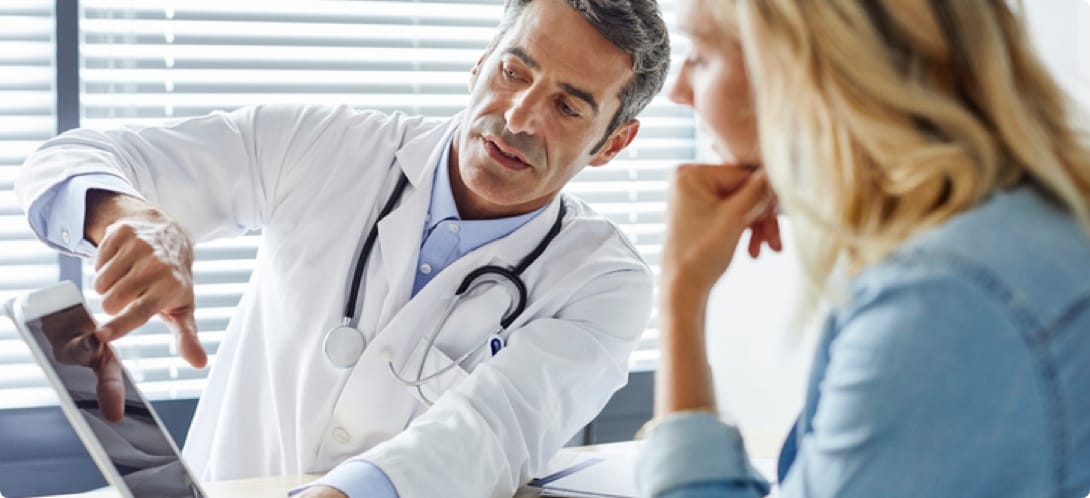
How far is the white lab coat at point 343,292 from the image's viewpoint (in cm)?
170

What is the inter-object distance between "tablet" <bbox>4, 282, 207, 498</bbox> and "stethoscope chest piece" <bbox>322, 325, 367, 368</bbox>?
0.47 metres

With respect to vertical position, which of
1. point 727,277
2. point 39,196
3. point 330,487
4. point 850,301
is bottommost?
point 727,277

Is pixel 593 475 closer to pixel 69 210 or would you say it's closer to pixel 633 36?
pixel 633 36

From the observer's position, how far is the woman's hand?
1011 mm

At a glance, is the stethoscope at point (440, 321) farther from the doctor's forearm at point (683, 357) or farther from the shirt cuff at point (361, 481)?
the doctor's forearm at point (683, 357)

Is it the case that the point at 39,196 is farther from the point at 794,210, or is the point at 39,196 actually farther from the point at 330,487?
the point at 794,210

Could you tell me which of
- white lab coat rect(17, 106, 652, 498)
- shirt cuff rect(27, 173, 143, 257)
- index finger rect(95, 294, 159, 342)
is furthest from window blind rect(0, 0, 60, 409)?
index finger rect(95, 294, 159, 342)

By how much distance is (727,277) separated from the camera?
3.11m

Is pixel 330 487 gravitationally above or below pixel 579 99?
below

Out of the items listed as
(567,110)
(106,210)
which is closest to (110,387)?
(106,210)

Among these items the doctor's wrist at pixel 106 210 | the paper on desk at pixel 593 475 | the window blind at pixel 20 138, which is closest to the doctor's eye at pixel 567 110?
the paper on desk at pixel 593 475

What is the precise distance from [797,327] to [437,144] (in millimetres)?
1111

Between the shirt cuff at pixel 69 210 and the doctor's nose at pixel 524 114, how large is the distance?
1.83 feet

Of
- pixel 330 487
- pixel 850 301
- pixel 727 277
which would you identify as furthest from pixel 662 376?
pixel 727 277
